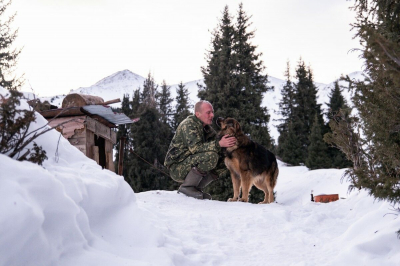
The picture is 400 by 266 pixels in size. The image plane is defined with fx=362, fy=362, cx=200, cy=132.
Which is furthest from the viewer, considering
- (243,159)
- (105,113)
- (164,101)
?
(164,101)

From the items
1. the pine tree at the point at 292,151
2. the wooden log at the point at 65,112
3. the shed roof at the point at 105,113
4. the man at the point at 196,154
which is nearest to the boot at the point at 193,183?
the man at the point at 196,154

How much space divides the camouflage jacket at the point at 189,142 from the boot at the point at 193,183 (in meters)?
0.35

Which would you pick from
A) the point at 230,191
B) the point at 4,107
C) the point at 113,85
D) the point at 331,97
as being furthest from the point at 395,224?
the point at 113,85

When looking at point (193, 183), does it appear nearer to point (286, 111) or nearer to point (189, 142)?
point (189, 142)

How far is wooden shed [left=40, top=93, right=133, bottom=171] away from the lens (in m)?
6.84

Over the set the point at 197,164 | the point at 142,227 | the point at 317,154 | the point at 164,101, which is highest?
the point at 164,101

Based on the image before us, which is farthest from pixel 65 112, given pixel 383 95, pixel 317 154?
pixel 317 154

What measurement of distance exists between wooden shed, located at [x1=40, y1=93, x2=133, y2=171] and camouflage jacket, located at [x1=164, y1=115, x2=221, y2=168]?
1656mm

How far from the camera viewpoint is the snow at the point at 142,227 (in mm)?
2195

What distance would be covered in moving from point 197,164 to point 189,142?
16.6 inches

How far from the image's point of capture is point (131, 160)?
2428 centimetres

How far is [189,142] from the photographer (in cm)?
648

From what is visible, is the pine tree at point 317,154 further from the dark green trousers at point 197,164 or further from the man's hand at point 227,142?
the man's hand at point 227,142

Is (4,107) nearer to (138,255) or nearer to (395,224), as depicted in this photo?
(138,255)
